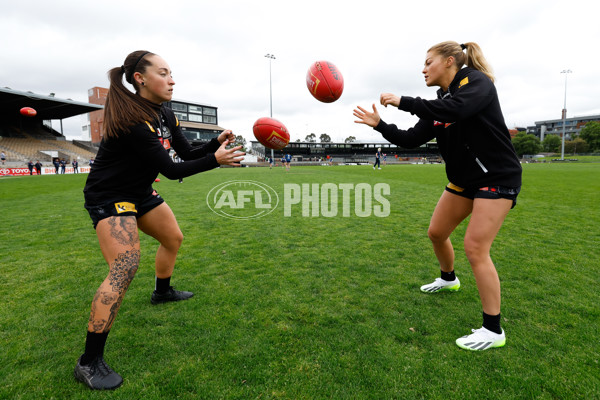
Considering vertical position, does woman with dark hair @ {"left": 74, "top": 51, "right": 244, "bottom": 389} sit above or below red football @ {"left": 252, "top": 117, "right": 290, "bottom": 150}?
below

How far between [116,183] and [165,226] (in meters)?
0.75

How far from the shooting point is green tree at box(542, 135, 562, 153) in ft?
283

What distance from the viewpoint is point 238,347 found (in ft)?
8.63

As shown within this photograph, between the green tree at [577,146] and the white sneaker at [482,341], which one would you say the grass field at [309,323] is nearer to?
the white sneaker at [482,341]

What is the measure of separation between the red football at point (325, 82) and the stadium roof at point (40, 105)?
45.1 m

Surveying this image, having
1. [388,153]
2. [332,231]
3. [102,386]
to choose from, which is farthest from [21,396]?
[388,153]

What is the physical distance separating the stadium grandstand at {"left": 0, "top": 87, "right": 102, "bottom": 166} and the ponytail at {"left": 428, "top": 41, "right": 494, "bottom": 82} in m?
47.2

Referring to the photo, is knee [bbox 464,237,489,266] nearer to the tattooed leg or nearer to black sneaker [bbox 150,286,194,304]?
the tattooed leg

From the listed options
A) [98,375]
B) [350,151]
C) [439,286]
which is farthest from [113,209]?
[350,151]

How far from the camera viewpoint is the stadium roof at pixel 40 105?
1405 inches

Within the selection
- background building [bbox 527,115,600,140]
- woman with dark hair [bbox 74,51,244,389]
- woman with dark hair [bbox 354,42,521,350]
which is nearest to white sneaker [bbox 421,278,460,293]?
woman with dark hair [bbox 354,42,521,350]

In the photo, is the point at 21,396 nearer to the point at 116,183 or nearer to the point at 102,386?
the point at 102,386

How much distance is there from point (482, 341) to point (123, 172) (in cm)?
334

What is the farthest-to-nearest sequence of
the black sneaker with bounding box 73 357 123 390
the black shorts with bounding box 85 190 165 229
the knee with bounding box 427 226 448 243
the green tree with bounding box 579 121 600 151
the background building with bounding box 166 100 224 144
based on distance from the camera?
the background building with bounding box 166 100 224 144 < the green tree with bounding box 579 121 600 151 < the knee with bounding box 427 226 448 243 < the black shorts with bounding box 85 190 165 229 < the black sneaker with bounding box 73 357 123 390
